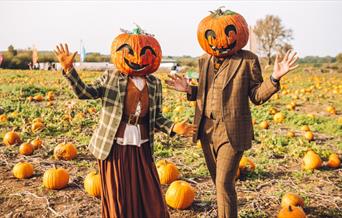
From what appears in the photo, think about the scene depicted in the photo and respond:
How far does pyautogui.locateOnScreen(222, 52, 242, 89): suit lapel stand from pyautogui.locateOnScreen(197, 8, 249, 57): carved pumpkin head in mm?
59

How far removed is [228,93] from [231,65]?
11.1 inches

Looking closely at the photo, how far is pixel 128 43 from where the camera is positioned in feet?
12.3

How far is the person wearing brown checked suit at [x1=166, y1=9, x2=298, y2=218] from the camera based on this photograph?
12.3ft

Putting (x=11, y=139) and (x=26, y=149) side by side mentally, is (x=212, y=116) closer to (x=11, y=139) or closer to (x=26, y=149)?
(x=26, y=149)

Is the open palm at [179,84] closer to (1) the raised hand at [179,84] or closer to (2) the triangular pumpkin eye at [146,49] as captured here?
(1) the raised hand at [179,84]

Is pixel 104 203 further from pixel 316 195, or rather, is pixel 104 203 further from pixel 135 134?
pixel 316 195

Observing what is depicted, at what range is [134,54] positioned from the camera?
3709 mm

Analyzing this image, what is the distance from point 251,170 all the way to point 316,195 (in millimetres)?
1087

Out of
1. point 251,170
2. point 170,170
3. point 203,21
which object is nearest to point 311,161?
point 251,170

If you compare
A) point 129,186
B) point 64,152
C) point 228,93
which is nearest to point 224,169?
point 228,93

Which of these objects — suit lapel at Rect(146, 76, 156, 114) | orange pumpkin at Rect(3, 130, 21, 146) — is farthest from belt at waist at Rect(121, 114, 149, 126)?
orange pumpkin at Rect(3, 130, 21, 146)

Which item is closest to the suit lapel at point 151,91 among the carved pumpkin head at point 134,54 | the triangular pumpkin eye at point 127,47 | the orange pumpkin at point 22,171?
the carved pumpkin head at point 134,54

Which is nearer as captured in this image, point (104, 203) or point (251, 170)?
point (104, 203)

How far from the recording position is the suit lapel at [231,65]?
3.82 metres
